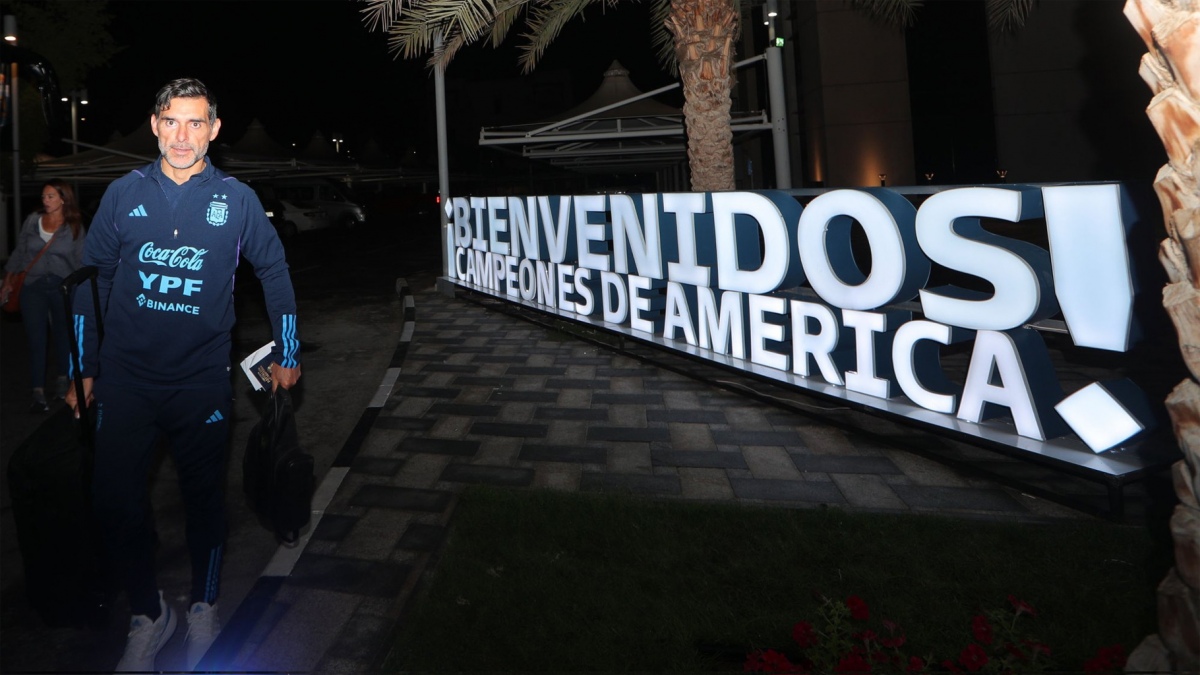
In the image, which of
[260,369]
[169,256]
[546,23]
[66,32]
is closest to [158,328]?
[169,256]

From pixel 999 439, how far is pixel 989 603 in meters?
1.65

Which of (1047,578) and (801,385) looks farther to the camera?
(801,385)

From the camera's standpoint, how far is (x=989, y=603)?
123 inches

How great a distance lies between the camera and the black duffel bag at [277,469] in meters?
3.15

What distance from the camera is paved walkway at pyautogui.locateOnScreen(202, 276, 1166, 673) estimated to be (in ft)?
10.9

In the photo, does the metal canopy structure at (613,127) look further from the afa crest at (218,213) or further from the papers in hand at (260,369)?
the afa crest at (218,213)

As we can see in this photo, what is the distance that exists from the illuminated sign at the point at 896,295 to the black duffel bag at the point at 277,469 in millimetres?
3599

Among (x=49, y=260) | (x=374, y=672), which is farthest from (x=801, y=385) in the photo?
(x=49, y=260)

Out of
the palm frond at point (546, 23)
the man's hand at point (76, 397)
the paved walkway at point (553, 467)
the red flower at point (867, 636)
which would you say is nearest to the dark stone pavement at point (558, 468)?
the paved walkway at point (553, 467)

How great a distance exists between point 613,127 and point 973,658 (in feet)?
43.4

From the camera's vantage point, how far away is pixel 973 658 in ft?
7.97

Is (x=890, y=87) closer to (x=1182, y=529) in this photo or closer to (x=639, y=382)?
(x=639, y=382)

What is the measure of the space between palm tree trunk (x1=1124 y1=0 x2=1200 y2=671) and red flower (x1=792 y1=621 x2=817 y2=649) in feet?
3.07

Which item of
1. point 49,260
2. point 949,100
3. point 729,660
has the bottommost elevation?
point 729,660
